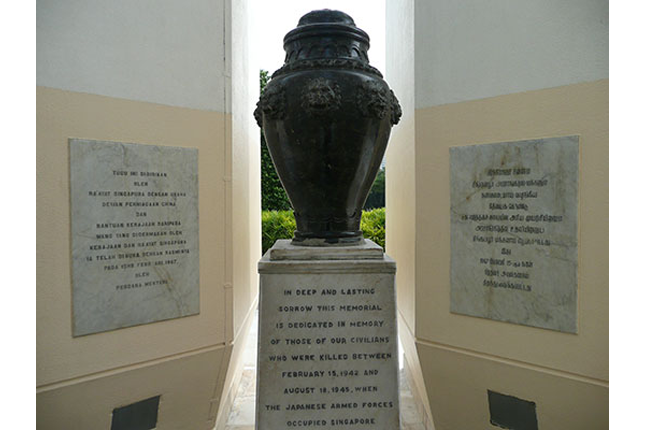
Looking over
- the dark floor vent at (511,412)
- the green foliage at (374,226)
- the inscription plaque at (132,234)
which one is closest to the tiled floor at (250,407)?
the dark floor vent at (511,412)

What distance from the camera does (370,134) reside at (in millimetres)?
1754

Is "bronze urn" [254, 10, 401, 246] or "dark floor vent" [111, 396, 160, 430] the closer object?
"bronze urn" [254, 10, 401, 246]

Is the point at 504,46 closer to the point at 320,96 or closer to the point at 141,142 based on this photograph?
the point at 320,96

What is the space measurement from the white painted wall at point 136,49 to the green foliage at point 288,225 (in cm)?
426

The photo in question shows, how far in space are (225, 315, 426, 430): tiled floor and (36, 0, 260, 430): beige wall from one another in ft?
0.81

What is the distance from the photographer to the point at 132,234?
7.02 feet

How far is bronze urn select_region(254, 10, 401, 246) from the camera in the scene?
1.68m

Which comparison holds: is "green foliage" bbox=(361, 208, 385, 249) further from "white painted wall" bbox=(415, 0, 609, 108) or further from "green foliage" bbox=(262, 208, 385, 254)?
"white painted wall" bbox=(415, 0, 609, 108)

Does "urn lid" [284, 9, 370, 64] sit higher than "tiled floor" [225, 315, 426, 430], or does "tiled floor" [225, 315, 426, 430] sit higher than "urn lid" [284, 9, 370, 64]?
"urn lid" [284, 9, 370, 64]

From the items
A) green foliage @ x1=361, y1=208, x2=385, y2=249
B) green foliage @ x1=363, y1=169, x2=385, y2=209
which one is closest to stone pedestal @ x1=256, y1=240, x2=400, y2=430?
green foliage @ x1=361, y1=208, x2=385, y2=249

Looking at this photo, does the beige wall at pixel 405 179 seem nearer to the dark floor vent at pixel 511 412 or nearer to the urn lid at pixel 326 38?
the dark floor vent at pixel 511 412

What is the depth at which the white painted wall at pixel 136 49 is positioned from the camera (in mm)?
1918

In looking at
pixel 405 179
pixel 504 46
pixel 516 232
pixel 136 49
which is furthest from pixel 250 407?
pixel 504 46

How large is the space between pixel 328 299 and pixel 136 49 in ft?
6.10
